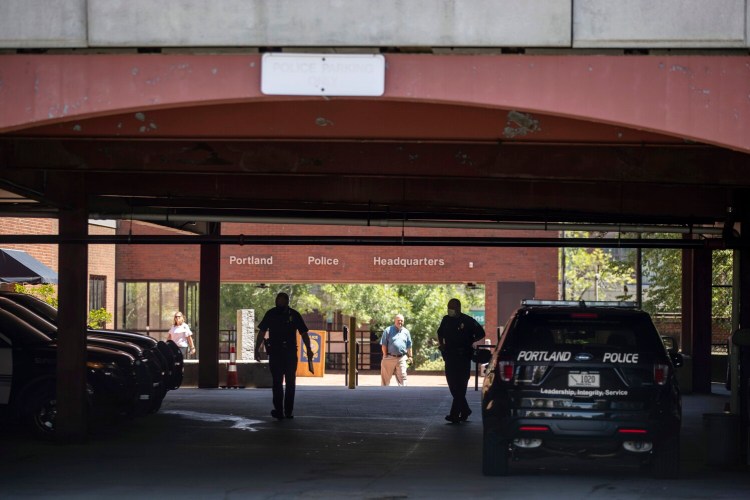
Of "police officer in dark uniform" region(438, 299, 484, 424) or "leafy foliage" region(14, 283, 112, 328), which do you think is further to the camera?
"leafy foliage" region(14, 283, 112, 328)

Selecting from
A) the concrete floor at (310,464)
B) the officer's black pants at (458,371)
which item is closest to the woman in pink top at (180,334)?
the concrete floor at (310,464)

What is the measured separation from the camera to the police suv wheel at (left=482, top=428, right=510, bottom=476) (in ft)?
41.3

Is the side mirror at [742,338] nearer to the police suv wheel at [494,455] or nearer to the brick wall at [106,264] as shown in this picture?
the police suv wheel at [494,455]

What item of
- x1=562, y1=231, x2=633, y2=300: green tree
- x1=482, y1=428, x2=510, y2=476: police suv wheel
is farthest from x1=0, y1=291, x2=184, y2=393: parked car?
x1=562, y1=231, x2=633, y2=300: green tree

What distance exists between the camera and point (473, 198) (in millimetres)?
17531

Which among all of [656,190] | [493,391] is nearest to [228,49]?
[493,391]

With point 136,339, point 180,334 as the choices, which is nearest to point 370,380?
point 180,334

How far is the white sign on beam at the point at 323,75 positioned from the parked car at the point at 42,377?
319 inches

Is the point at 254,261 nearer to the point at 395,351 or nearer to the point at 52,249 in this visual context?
the point at 52,249

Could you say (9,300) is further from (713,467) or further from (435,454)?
Answer: (713,467)

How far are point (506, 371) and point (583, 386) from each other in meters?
0.75

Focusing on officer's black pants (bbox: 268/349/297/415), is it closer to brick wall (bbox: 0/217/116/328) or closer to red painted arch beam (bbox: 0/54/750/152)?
red painted arch beam (bbox: 0/54/750/152)

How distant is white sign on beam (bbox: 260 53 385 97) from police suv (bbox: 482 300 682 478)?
3.64m

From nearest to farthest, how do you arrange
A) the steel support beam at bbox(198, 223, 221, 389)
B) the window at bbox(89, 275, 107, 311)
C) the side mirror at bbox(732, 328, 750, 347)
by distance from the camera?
1. the side mirror at bbox(732, 328, 750, 347)
2. the steel support beam at bbox(198, 223, 221, 389)
3. the window at bbox(89, 275, 107, 311)
